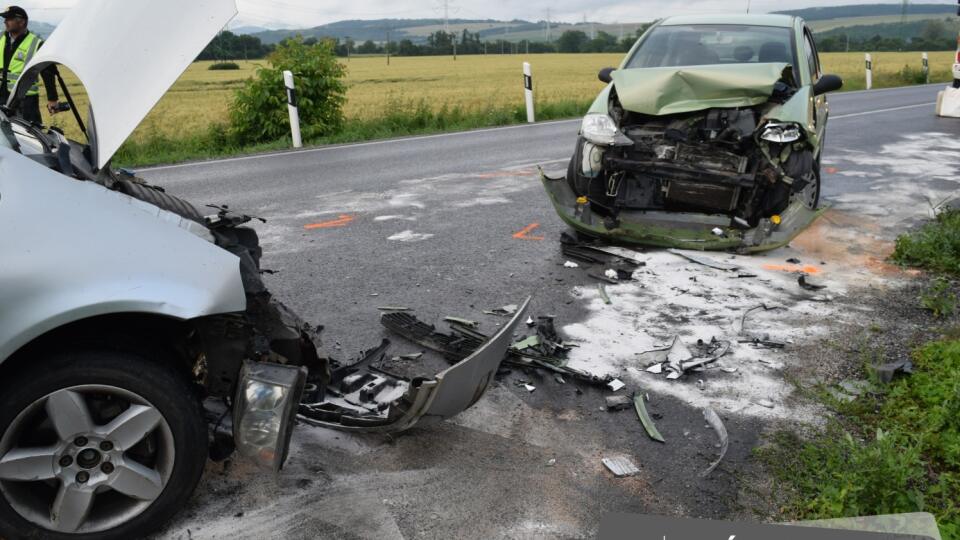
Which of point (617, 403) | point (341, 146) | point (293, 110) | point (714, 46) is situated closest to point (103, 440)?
point (617, 403)

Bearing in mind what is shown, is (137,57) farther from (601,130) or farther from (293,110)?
(293,110)

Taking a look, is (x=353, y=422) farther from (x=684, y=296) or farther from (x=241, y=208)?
(x=241, y=208)

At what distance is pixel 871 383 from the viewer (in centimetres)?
421

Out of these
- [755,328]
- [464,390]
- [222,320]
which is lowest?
[755,328]

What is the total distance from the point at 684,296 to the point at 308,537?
3476mm

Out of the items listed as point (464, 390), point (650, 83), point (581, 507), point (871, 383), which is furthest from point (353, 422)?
point (650, 83)

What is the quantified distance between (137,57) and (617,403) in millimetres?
2660

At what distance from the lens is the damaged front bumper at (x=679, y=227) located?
20.3 feet

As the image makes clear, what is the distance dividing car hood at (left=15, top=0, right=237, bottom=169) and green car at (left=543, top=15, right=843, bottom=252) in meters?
4.18

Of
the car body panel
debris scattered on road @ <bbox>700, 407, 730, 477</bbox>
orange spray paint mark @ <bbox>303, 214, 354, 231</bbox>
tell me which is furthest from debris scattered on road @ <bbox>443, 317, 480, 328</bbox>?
orange spray paint mark @ <bbox>303, 214, 354, 231</bbox>

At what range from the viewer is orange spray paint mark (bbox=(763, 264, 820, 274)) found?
6.27m

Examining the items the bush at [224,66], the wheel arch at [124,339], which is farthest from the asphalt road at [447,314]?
the bush at [224,66]

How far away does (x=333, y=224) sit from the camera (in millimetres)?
7766

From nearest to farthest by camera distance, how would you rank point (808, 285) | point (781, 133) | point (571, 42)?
1. point (808, 285)
2. point (781, 133)
3. point (571, 42)
